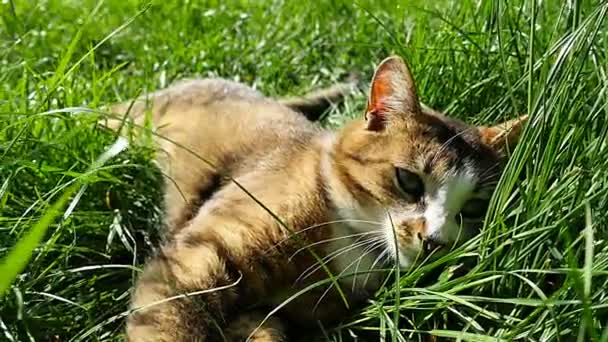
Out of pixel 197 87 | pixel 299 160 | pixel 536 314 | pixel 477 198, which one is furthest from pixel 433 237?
pixel 197 87

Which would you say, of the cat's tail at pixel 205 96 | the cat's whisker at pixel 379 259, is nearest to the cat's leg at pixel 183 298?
the cat's whisker at pixel 379 259

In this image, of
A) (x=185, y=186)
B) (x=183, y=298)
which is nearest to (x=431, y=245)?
(x=183, y=298)

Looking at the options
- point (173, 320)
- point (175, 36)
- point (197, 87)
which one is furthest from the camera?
point (175, 36)

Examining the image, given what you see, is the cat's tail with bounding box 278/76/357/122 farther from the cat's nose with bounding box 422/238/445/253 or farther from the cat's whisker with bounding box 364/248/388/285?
the cat's nose with bounding box 422/238/445/253

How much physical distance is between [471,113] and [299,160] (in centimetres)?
58

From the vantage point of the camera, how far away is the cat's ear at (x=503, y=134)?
1.94 m

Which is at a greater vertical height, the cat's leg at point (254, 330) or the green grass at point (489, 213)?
the green grass at point (489, 213)

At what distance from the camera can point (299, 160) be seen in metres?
2.19

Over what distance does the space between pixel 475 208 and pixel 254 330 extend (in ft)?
1.91

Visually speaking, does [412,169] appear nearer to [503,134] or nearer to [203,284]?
[503,134]

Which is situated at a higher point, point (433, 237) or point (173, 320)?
point (433, 237)

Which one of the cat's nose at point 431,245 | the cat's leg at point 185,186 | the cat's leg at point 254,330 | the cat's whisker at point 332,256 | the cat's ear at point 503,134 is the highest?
the cat's ear at point 503,134

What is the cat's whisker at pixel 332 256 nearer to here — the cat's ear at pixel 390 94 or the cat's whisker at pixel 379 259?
the cat's whisker at pixel 379 259

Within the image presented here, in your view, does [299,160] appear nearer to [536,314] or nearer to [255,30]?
[536,314]
